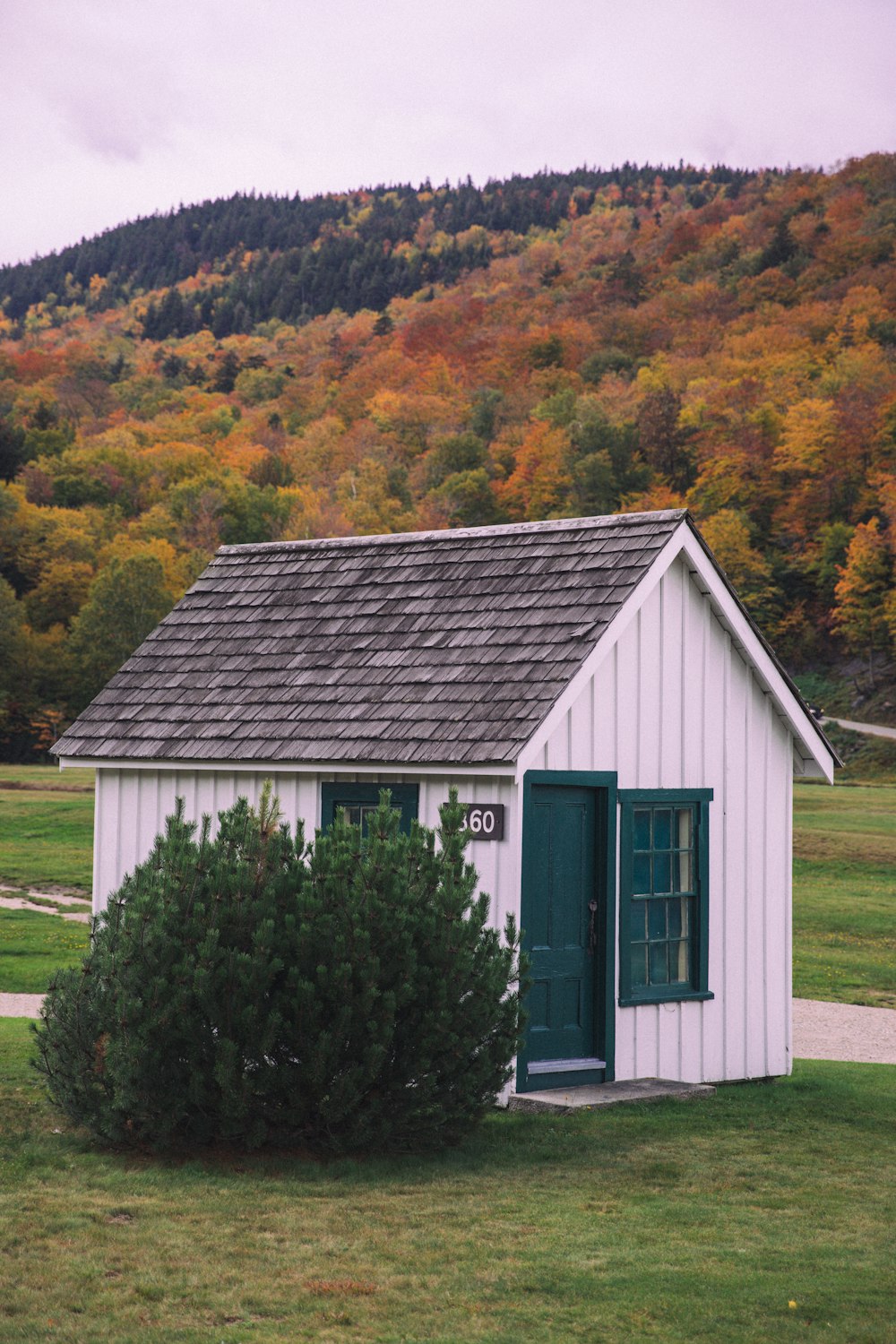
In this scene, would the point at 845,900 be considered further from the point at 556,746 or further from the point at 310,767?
the point at 310,767

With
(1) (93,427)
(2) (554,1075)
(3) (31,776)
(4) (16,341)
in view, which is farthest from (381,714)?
(4) (16,341)

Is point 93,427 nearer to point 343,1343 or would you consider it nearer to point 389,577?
point 389,577

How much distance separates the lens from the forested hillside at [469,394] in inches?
2781

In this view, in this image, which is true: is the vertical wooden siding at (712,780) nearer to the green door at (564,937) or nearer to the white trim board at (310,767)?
the green door at (564,937)

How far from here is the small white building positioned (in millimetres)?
11609

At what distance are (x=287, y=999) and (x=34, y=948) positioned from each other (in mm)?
12247

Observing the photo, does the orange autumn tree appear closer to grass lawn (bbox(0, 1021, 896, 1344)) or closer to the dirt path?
the dirt path

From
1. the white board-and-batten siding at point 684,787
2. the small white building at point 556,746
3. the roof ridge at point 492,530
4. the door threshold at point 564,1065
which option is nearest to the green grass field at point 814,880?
the white board-and-batten siding at point 684,787

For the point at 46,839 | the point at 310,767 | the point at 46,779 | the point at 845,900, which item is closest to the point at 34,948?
the point at 310,767

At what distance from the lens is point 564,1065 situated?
1173cm

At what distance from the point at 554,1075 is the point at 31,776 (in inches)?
1549

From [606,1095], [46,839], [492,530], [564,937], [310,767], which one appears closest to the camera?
[606,1095]

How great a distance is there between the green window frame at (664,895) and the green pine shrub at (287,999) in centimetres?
271

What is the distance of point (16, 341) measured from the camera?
479ft
